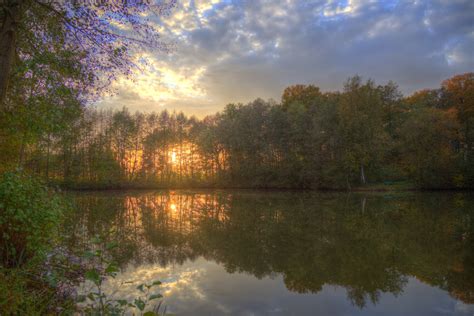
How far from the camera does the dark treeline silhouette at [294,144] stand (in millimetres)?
43562

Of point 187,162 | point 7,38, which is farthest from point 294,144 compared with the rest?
point 7,38

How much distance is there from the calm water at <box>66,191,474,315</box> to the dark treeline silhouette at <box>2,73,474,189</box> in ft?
87.2

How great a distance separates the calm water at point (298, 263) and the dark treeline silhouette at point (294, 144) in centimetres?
2659

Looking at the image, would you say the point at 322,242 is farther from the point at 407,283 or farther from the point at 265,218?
the point at 265,218

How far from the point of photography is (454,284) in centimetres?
871

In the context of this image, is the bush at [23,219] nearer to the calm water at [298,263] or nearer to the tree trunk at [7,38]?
the tree trunk at [7,38]

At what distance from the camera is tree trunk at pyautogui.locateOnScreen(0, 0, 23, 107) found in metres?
6.42

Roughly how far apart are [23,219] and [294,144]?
4694 centimetres

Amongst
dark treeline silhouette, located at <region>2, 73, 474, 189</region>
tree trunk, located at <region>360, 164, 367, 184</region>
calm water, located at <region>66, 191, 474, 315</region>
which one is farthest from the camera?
tree trunk, located at <region>360, 164, 367, 184</region>

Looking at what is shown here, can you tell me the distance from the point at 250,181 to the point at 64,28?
1854 inches

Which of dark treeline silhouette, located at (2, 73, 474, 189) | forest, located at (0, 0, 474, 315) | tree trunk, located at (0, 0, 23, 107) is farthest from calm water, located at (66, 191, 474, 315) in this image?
dark treeline silhouette, located at (2, 73, 474, 189)

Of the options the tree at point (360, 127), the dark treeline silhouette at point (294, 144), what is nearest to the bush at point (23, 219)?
the dark treeline silhouette at point (294, 144)

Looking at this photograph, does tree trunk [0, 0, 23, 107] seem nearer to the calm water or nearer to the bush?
the bush

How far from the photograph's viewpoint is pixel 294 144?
5159 cm
